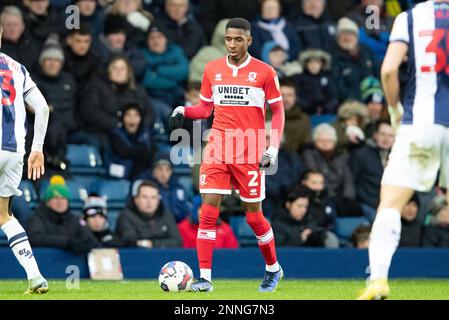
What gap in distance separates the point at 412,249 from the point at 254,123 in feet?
15.7

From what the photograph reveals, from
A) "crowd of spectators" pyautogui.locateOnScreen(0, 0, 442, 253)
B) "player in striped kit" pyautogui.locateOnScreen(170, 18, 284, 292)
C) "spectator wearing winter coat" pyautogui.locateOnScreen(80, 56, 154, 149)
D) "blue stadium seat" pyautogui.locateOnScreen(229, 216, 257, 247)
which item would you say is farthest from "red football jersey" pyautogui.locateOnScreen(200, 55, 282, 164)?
"spectator wearing winter coat" pyautogui.locateOnScreen(80, 56, 154, 149)

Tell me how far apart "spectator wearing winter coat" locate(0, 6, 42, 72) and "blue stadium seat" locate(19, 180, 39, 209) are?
176 centimetres

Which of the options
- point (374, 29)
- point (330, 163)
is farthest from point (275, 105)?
point (374, 29)

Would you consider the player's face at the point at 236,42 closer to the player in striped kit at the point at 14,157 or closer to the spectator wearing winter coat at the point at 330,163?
the player in striped kit at the point at 14,157

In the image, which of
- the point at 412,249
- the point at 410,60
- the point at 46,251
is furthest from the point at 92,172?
the point at 410,60

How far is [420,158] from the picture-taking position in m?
9.37

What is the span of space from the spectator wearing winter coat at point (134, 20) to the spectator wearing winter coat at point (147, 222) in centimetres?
320

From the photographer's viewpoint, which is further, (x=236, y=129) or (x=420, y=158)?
(x=236, y=129)

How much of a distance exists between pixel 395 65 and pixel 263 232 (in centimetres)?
327

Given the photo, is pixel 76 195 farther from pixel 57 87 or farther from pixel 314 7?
pixel 314 7

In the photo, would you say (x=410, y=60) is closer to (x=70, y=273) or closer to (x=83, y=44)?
(x=70, y=273)

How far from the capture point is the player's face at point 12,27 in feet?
55.0

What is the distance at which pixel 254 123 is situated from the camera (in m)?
12.0

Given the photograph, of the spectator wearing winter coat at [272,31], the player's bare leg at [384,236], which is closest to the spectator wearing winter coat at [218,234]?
the spectator wearing winter coat at [272,31]
